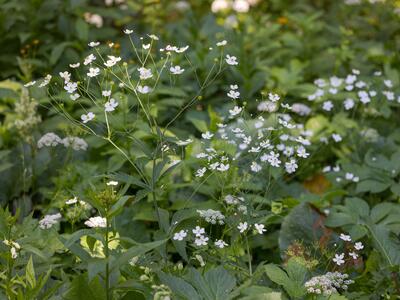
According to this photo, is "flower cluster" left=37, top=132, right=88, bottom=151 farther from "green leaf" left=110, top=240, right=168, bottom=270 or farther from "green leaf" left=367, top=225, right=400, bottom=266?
"green leaf" left=367, top=225, right=400, bottom=266

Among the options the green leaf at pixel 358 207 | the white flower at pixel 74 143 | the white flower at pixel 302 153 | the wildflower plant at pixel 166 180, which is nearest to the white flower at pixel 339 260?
the wildflower plant at pixel 166 180

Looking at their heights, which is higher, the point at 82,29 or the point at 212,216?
the point at 212,216

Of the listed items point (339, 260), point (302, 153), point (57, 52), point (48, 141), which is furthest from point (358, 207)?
point (57, 52)

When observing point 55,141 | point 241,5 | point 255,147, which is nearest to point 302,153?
point 255,147

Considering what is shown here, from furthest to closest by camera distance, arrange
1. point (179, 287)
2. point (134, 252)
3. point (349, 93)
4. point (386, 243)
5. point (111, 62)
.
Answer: point (349, 93) < point (386, 243) < point (111, 62) < point (179, 287) < point (134, 252)

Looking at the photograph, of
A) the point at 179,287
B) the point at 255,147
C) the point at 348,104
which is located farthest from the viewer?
the point at 348,104

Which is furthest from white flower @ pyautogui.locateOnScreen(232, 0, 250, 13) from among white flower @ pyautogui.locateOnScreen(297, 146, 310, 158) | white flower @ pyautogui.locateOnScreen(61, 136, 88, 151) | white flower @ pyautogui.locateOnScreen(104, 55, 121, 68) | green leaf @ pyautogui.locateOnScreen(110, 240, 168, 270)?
green leaf @ pyautogui.locateOnScreen(110, 240, 168, 270)

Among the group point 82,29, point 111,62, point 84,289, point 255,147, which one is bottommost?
point 82,29

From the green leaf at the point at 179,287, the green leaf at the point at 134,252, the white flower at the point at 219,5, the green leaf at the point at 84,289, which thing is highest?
the green leaf at the point at 134,252

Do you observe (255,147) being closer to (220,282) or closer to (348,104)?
(348,104)

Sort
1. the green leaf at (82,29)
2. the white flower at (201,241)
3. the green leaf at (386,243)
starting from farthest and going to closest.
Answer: the green leaf at (82,29), the green leaf at (386,243), the white flower at (201,241)

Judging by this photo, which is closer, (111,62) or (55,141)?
(111,62)

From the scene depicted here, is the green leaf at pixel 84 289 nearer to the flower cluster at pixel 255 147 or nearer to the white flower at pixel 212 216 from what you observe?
the white flower at pixel 212 216

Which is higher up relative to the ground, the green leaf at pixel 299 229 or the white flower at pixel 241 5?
the green leaf at pixel 299 229
